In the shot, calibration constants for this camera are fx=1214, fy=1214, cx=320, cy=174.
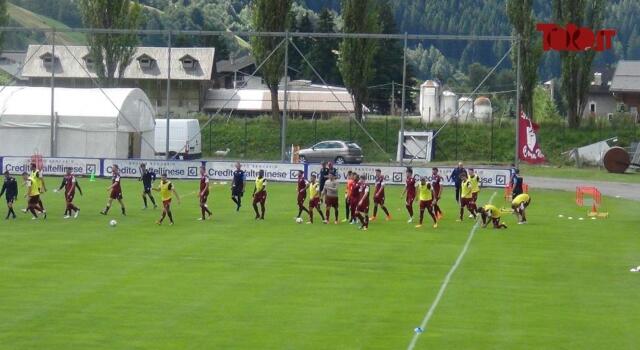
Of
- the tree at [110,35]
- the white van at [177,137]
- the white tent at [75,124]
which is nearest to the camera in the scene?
the white tent at [75,124]

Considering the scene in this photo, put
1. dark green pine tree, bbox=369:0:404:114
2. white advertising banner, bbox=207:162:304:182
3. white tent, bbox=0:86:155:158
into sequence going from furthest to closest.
Result: 1. dark green pine tree, bbox=369:0:404:114
2. white tent, bbox=0:86:155:158
3. white advertising banner, bbox=207:162:304:182

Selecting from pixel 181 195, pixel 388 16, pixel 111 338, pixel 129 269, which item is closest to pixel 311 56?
pixel 388 16

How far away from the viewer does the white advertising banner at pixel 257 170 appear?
191ft

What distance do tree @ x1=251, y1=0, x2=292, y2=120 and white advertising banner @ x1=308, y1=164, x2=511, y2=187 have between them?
22010mm

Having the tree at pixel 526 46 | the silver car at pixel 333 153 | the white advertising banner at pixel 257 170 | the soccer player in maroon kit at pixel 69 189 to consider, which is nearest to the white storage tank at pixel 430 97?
the tree at pixel 526 46

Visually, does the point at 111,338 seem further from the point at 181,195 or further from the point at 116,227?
the point at 181,195

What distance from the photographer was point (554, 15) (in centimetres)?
8031

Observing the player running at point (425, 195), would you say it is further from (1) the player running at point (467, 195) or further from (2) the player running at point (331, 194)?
(2) the player running at point (331, 194)

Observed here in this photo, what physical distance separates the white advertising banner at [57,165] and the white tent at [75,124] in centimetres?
595

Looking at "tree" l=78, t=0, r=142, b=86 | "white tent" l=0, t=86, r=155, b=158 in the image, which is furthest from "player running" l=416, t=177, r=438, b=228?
"tree" l=78, t=0, r=142, b=86

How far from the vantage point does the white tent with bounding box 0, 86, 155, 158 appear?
66.4 m

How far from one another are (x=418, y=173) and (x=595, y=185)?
10807mm

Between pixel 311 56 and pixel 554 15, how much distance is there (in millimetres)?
42417

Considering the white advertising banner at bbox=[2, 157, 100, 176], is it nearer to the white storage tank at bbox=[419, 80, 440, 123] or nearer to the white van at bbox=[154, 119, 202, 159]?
the white van at bbox=[154, 119, 202, 159]
